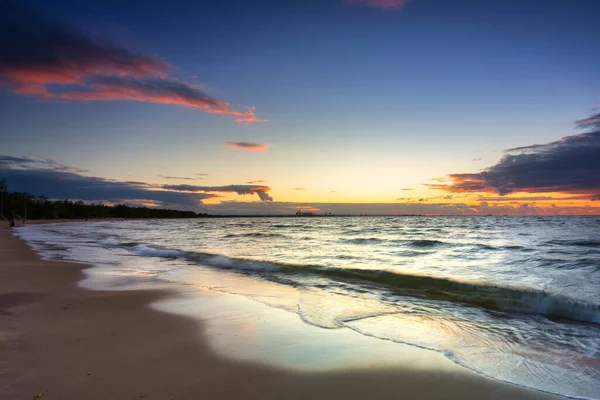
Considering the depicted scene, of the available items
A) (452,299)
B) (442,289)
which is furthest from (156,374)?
(442,289)

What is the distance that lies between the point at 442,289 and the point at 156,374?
8.80 m

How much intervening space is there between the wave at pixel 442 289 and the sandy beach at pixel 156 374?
527 centimetres

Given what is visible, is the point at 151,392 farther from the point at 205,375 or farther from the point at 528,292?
the point at 528,292

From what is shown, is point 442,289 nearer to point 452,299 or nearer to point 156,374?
point 452,299

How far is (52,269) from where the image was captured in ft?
41.6

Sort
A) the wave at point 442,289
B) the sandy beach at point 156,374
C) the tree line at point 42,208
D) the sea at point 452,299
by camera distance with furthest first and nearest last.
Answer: the tree line at point 42,208 < the wave at point 442,289 < the sea at point 452,299 < the sandy beach at point 156,374

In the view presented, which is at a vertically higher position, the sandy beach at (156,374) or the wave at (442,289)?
the sandy beach at (156,374)

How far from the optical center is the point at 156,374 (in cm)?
399

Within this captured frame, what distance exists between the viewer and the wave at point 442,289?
8078 mm

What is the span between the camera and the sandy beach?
3584 mm

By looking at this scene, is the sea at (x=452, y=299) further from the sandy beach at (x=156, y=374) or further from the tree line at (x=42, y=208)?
the tree line at (x=42, y=208)

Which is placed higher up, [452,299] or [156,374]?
[156,374]

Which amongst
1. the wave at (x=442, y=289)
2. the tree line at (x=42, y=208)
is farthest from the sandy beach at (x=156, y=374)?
the tree line at (x=42, y=208)

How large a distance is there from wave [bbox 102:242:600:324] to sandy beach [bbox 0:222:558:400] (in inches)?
207
